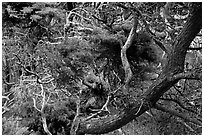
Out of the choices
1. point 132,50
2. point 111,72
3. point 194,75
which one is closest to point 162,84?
point 194,75

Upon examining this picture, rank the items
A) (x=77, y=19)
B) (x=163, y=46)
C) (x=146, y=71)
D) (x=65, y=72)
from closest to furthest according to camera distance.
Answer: (x=163, y=46), (x=65, y=72), (x=146, y=71), (x=77, y=19)

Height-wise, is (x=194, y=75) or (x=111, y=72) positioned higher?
(x=194, y=75)

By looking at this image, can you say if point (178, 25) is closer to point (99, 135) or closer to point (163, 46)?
point (163, 46)

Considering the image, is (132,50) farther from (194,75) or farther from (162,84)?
(194,75)

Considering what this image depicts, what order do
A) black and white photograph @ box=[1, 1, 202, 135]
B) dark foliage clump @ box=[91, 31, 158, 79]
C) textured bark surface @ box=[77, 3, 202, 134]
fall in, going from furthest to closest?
1. dark foliage clump @ box=[91, 31, 158, 79]
2. black and white photograph @ box=[1, 1, 202, 135]
3. textured bark surface @ box=[77, 3, 202, 134]

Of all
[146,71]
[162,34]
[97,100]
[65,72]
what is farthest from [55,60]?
[162,34]

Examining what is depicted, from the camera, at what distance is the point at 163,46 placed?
2.10 metres

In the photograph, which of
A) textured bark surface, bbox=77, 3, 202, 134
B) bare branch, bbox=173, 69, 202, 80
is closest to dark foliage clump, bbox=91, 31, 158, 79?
textured bark surface, bbox=77, 3, 202, 134

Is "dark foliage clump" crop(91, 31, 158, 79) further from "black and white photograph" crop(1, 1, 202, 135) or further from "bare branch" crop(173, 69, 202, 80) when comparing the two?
"bare branch" crop(173, 69, 202, 80)

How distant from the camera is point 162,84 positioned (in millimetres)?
1987

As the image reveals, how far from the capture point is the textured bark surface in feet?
5.89

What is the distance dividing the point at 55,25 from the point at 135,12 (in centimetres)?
143

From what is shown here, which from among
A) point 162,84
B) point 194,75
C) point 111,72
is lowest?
point 111,72

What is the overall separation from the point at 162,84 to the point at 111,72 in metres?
0.95
